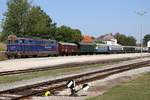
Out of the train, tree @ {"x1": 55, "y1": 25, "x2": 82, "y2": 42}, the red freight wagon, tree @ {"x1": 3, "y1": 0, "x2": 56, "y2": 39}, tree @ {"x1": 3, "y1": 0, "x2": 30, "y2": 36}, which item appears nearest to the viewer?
the train

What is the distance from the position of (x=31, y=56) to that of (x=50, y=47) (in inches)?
228

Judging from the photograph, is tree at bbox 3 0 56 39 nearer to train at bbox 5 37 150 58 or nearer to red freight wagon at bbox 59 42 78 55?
train at bbox 5 37 150 58

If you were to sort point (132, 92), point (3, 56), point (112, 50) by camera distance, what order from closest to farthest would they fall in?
1. point (132, 92)
2. point (3, 56)
3. point (112, 50)

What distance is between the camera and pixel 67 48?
80.7 meters

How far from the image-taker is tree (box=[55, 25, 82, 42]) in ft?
418

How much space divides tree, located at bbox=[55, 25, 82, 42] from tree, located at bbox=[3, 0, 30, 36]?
13195 mm

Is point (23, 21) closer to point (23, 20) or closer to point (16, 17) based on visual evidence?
point (23, 20)

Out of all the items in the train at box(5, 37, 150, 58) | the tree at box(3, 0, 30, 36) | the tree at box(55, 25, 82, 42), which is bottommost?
the train at box(5, 37, 150, 58)

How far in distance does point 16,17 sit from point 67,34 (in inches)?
814

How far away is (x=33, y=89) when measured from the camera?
18172mm

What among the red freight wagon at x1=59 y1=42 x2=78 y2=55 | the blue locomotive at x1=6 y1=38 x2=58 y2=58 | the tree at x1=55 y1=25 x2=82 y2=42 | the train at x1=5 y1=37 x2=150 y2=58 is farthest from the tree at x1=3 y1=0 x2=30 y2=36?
the blue locomotive at x1=6 y1=38 x2=58 y2=58

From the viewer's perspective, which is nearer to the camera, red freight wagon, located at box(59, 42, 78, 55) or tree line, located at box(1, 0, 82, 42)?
red freight wagon, located at box(59, 42, 78, 55)

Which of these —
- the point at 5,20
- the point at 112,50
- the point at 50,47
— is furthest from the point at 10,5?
the point at 50,47

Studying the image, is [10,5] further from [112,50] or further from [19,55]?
[19,55]
